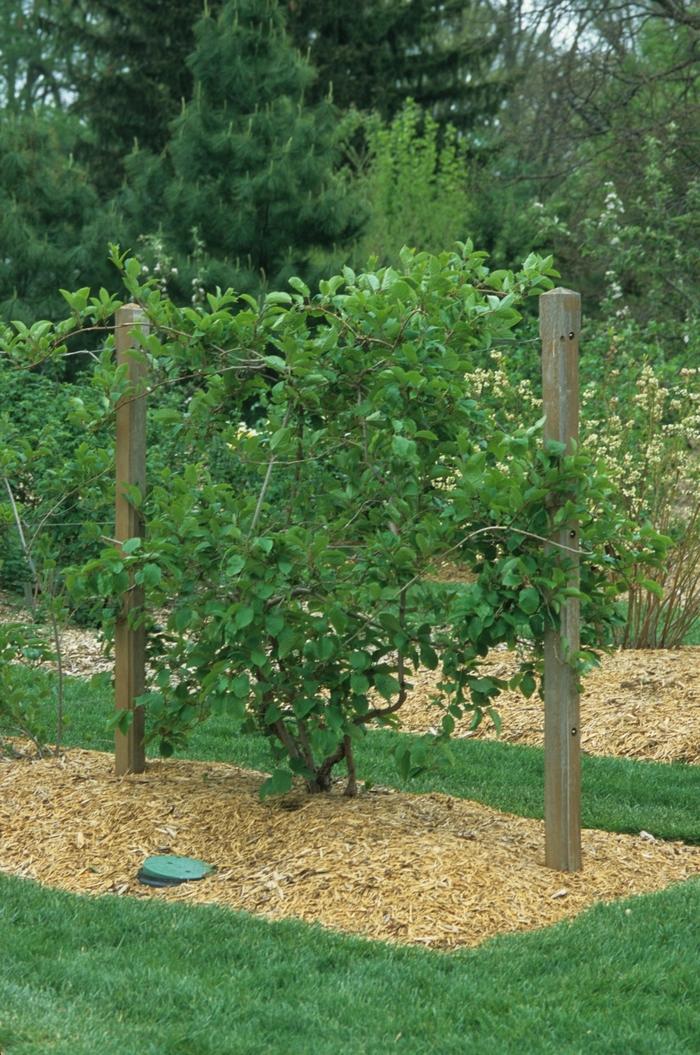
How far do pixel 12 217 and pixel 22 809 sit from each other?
11.5 meters

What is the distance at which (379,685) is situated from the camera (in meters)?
4.52

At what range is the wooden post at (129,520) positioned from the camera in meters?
5.20

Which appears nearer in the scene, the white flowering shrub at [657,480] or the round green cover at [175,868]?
the round green cover at [175,868]

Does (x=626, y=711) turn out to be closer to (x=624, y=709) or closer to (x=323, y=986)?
(x=624, y=709)

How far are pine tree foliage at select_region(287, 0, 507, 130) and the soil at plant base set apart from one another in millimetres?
15090

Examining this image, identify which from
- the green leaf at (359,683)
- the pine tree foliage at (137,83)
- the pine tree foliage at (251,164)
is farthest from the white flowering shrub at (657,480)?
the pine tree foliage at (137,83)

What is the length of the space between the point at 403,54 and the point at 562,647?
19.8 metres

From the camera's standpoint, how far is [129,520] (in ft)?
17.1

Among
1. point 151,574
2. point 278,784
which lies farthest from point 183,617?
point 278,784

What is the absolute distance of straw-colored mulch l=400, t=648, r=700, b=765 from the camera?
6.75 m

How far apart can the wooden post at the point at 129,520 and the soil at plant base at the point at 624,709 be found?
1120 millimetres

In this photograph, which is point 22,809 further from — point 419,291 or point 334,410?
point 419,291

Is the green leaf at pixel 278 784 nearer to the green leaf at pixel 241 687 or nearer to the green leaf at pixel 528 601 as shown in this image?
the green leaf at pixel 241 687

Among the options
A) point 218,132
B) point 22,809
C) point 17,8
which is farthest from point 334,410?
point 17,8
